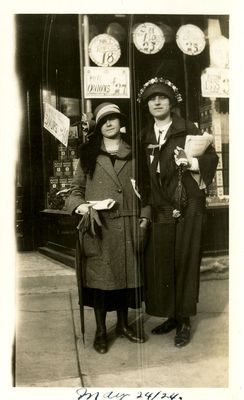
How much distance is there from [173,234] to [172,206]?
0.13m

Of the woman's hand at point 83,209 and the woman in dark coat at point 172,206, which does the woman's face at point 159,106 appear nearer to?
the woman in dark coat at point 172,206

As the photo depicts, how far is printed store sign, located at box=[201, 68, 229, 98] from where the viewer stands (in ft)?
8.09

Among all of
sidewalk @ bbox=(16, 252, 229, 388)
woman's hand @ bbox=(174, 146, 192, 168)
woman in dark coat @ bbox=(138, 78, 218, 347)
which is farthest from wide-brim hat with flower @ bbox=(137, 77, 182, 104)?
sidewalk @ bbox=(16, 252, 229, 388)

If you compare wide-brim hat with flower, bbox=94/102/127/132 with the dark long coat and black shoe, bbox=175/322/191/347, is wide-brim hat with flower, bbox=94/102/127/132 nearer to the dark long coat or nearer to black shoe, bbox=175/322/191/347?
the dark long coat

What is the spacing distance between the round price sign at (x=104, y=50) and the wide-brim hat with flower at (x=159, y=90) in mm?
182

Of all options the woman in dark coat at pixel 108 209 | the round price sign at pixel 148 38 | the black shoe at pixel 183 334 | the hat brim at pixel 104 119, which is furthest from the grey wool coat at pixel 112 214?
the round price sign at pixel 148 38

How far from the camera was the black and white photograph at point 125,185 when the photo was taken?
239 cm

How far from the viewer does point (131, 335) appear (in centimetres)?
251

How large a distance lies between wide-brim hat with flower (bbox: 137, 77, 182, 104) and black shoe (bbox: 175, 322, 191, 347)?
1.03 meters

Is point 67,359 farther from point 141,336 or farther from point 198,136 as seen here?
point 198,136
